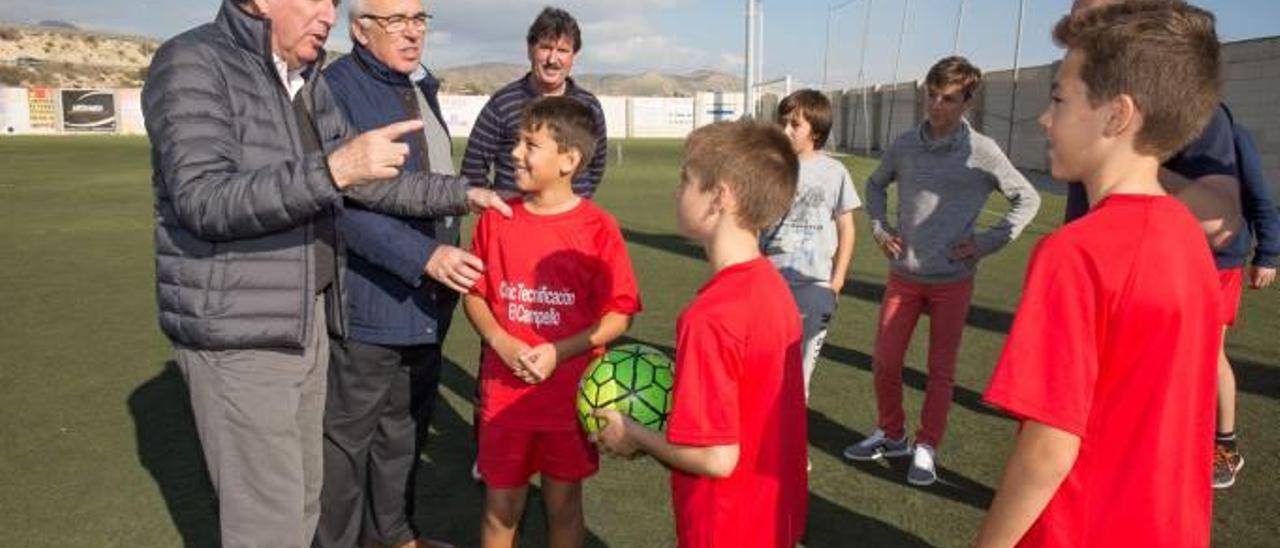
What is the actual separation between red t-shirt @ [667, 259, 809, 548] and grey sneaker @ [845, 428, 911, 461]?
Result: 2.75 m

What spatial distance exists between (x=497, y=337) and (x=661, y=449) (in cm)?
132

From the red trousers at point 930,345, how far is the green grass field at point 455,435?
0.99 feet

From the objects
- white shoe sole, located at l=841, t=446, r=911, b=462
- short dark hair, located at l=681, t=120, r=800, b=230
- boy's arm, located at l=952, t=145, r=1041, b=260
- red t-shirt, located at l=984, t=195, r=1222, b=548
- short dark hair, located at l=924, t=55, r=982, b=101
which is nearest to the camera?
red t-shirt, located at l=984, t=195, r=1222, b=548

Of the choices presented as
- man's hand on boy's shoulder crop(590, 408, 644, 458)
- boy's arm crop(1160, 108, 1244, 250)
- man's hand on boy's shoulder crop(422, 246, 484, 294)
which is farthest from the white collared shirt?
boy's arm crop(1160, 108, 1244, 250)

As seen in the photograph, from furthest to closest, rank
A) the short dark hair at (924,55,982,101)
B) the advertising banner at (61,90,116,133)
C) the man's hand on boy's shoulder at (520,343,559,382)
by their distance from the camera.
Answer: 1. the advertising banner at (61,90,116,133)
2. the short dark hair at (924,55,982,101)
3. the man's hand on boy's shoulder at (520,343,559,382)

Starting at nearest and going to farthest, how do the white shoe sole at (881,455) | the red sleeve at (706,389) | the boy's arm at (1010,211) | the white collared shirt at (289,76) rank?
1. the red sleeve at (706,389)
2. the white collared shirt at (289,76)
3. the boy's arm at (1010,211)
4. the white shoe sole at (881,455)

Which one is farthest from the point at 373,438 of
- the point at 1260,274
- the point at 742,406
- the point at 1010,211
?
the point at 1260,274

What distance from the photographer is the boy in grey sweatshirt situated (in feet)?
16.0

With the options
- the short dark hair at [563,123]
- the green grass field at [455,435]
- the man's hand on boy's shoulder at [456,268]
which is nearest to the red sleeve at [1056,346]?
the short dark hair at [563,123]

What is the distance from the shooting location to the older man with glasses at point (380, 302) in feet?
12.1

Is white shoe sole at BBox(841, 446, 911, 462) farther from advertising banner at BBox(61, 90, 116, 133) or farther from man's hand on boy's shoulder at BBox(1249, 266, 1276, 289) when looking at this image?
advertising banner at BBox(61, 90, 116, 133)

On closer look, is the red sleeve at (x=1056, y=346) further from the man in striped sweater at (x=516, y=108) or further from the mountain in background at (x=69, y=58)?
the mountain in background at (x=69, y=58)

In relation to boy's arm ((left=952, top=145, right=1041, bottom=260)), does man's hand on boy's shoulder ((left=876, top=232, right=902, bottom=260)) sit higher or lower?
lower

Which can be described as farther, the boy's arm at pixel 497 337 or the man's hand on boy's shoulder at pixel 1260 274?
the man's hand on boy's shoulder at pixel 1260 274
